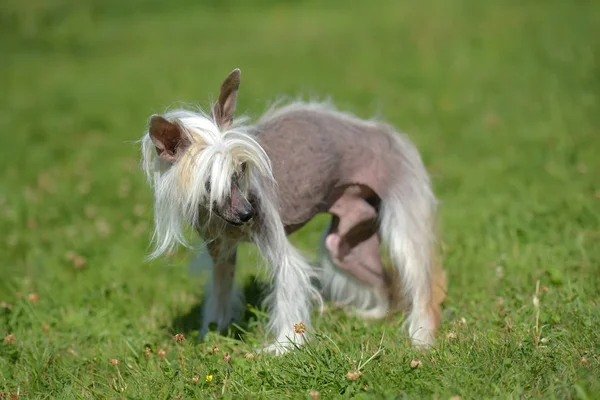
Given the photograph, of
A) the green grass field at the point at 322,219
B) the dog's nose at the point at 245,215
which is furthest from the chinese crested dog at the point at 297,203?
the green grass field at the point at 322,219

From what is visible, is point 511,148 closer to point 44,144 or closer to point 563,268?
point 563,268

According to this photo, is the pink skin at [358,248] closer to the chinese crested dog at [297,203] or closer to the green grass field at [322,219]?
the chinese crested dog at [297,203]

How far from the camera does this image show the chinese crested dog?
3.85 m

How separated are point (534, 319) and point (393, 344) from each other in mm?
814

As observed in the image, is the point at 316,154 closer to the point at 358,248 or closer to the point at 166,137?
the point at 358,248

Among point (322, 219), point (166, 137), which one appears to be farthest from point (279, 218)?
point (322, 219)

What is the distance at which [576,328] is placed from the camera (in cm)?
377

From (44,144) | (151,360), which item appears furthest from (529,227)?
(44,144)

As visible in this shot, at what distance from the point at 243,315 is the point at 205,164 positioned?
4.64 feet

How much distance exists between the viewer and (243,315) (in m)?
4.81

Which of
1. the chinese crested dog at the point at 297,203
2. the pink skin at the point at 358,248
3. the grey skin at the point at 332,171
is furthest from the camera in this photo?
the pink skin at the point at 358,248

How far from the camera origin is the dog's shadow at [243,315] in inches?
182

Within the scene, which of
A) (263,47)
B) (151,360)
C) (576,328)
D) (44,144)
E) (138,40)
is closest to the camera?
(576,328)

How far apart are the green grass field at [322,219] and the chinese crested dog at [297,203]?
219 millimetres
